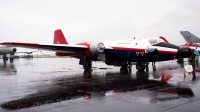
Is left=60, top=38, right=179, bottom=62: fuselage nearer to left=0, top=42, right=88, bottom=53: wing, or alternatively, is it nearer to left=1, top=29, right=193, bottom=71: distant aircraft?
left=1, top=29, right=193, bottom=71: distant aircraft

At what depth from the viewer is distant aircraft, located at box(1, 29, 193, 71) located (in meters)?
14.4

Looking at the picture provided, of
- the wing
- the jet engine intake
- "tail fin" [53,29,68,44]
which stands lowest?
the jet engine intake

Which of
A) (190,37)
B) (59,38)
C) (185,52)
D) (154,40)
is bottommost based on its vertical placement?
(185,52)

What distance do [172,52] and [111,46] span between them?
5.10 meters

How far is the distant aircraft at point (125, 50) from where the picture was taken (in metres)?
14.4

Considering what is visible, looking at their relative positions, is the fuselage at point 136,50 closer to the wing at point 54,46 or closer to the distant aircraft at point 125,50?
the distant aircraft at point 125,50

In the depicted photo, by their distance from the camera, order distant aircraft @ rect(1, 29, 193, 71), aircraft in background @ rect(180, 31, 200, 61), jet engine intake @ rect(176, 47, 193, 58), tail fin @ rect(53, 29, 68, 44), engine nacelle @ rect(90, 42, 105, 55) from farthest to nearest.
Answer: aircraft in background @ rect(180, 31, 200, 61) → tail fin @ rect(53, 29, 68, 44) → engine nacelle @ rect(90, 42, 105, 55) → distant aircraft @ rect(1, 29, 193, 71) → jet engine intake @ rect(176, 47, 193, 58)

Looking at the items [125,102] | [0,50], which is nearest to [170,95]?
[125,102]

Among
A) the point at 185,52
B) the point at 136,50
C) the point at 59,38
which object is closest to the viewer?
the point at 185,52

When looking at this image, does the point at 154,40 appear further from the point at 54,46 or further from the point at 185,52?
the point at 54,46

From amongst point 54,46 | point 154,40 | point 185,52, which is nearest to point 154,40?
point 154,40

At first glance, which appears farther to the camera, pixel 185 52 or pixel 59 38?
pixel 59 38

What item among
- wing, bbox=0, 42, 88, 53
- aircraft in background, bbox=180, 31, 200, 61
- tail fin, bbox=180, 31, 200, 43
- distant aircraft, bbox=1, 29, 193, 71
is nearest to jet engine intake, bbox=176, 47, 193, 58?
distant aircraft, bbox=1, 29, 193, 71

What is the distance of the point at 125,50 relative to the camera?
1620 cm
